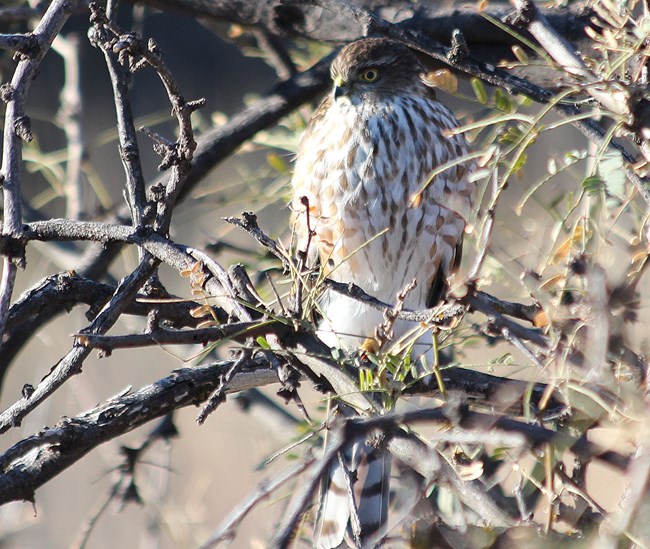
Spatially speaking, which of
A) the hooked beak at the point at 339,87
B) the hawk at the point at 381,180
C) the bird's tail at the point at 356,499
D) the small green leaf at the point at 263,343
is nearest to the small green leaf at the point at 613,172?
the small green leaf at the point at 263,343

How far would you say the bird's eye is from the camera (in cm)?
334

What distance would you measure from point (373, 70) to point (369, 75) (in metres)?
0.03

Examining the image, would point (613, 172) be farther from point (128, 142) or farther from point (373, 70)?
point (373, 70)

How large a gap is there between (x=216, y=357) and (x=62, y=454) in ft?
4.50

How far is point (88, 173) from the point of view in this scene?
3.65m

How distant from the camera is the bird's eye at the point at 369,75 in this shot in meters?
3.34

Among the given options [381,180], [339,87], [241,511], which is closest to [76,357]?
[241,511]

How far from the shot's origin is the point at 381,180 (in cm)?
319

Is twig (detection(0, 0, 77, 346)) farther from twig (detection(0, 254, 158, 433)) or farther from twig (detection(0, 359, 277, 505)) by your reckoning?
twig (detection(0, 359, 277, 505))

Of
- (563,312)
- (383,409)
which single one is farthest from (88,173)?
(563,312)

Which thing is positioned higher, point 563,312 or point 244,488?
point 563,312

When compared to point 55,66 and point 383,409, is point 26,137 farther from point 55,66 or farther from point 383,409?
point 55,66

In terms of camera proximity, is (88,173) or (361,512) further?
(88,173)

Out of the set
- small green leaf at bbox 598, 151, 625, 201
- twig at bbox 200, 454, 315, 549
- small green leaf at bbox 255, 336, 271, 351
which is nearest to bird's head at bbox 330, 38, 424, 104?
small green leaf at bbox 255, 336, 271, 351
